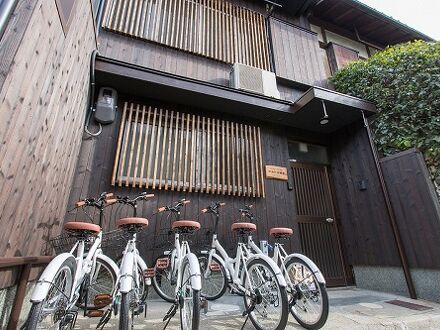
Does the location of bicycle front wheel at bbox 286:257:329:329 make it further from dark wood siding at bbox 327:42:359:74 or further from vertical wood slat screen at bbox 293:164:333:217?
dark wood siding at bbox 327:42:359:74

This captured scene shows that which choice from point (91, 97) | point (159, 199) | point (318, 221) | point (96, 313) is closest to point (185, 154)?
point (159, 199)

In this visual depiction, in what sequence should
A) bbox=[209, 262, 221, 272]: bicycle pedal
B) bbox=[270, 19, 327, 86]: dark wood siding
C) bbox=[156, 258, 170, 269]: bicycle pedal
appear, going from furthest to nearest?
bbox=[270, 19, 327, 86]: dark wood siding
bbox=[209, 262, 221, 272]: bicycle pedal
bbox=[156, 258, 170, 269]: bicycle pedal

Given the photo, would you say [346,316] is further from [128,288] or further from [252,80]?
[252,80]

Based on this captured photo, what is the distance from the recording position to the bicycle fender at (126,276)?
6.13ft

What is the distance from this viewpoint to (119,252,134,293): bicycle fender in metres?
1.87

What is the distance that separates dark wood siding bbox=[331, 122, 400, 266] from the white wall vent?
1.97 meters

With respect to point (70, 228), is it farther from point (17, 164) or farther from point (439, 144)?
point (439, 144)

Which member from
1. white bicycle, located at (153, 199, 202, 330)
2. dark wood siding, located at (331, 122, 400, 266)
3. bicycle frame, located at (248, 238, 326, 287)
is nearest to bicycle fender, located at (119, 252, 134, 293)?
white bicycle, located at (153, 199, 202, 330)

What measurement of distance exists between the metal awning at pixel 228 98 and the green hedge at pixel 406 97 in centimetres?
39

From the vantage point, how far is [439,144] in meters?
4.10

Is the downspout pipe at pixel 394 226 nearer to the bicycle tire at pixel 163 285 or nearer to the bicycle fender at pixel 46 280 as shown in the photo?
the bicycle tire at pixel 163 285

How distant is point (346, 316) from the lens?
287cm

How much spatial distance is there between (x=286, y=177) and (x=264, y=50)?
127 inches

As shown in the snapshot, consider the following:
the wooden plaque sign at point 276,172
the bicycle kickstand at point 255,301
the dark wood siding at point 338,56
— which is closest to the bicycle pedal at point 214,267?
the bicycle kickstand at point 255,301
